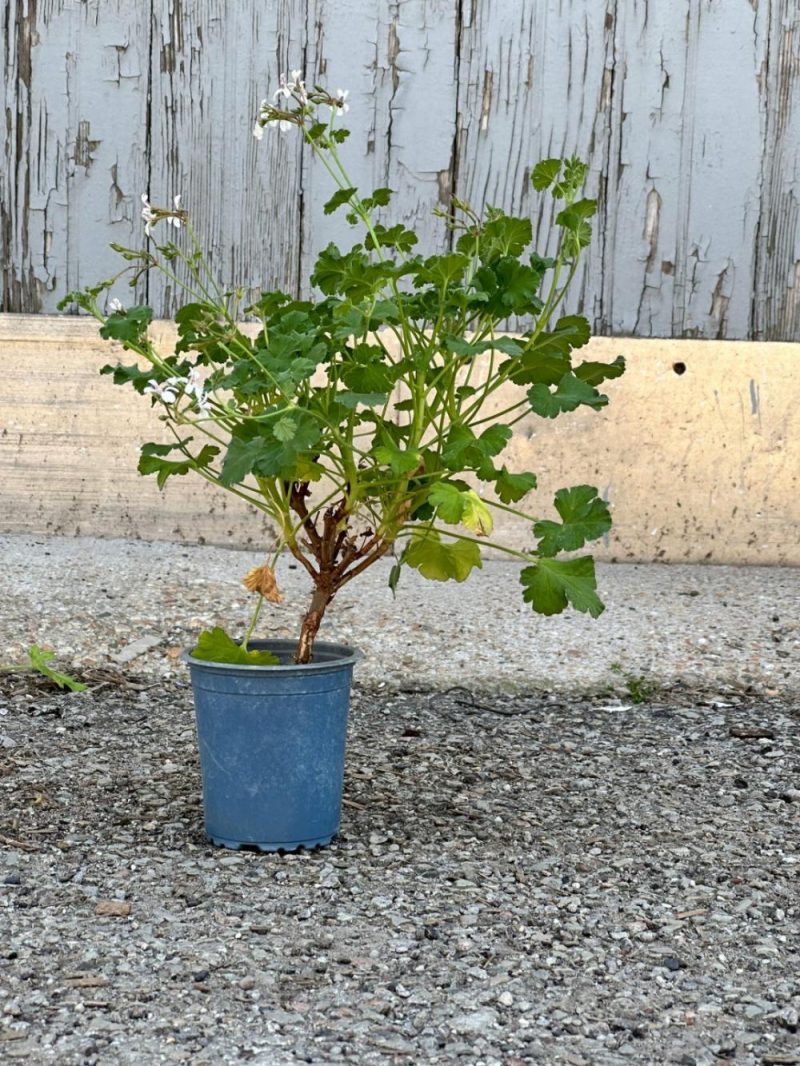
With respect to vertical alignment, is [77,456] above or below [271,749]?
above

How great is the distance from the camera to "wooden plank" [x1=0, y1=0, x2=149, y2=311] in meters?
3.68

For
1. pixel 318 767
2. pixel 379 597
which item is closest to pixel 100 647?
pixel 379 597

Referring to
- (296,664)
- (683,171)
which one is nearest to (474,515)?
(296,664)

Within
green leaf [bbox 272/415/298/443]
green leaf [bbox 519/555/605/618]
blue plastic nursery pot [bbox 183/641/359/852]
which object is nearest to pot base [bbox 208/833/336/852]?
blue plastic nursery pot [bbox 183/641/359/852]

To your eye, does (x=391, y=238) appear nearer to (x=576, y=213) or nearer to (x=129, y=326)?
(x=576, y=213)

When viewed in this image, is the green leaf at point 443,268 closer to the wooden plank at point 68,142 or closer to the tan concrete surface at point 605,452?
the tan concrete surface at point 605,452

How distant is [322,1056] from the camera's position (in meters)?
1.50

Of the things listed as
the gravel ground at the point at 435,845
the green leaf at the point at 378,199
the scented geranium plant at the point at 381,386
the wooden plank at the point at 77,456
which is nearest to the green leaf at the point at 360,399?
the scented geranium plant at the point at 381,386

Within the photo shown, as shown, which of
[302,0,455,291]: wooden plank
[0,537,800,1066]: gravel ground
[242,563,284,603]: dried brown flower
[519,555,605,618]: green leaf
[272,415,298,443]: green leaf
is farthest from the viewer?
[302,0,455,291]: wooden plank

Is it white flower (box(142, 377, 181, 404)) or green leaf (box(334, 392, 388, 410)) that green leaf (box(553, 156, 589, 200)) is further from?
white flower (box(142, 377, 181, 404))

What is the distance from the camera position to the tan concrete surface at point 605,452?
3666mm

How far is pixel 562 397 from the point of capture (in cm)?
203

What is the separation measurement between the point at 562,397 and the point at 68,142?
7.26 feet

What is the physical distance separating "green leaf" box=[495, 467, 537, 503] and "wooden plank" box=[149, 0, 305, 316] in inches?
70.2
